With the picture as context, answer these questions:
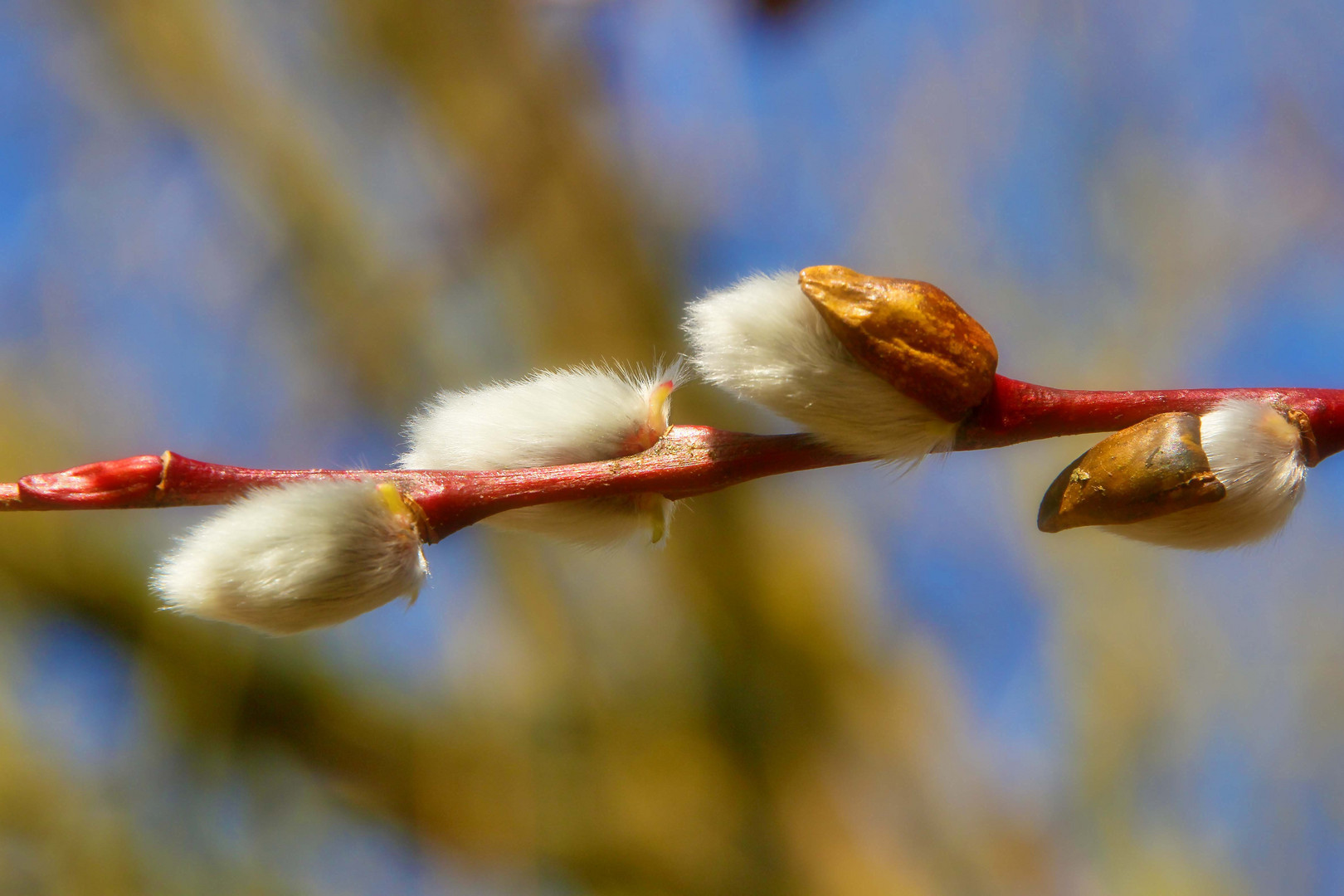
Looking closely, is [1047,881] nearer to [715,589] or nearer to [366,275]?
[715,589]

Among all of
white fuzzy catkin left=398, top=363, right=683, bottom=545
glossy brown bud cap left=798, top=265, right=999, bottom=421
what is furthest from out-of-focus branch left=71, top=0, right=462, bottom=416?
glossy brown bud cap left=798, top=265, right=999, bottom=421

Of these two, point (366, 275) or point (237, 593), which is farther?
point (366, 275)

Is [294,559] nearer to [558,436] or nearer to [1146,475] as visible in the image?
[558,436]

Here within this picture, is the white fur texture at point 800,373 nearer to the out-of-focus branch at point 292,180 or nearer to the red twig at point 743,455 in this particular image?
the red twig at point 743,455

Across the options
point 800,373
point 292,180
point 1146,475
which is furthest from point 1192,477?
point 292,180

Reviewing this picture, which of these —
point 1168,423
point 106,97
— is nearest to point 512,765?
point 1168,423
